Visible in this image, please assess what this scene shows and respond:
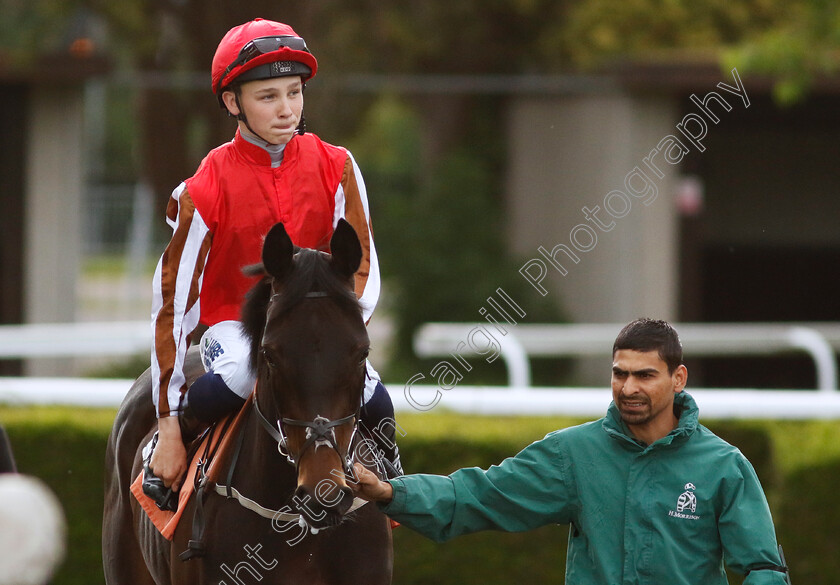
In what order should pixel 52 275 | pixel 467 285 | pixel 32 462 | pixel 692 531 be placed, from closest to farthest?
1. pixel 692 531
2. pixel 32 462
3. pixel 52 275
4. pixel 467 285

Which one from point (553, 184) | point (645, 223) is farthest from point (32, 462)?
point (553, 184)

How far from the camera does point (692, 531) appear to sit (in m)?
3.01

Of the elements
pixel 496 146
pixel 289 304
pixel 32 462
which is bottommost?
pixel 32 462

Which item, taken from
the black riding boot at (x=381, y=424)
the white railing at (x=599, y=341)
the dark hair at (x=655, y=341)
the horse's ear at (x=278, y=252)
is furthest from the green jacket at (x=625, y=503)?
the white railing at (x=599, y=341)

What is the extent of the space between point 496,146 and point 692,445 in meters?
11.7

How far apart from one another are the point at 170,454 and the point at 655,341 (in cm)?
147

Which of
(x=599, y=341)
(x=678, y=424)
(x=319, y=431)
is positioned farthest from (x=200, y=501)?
(x=599, y=341)

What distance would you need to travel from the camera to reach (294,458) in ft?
9.65

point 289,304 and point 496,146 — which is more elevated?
point 496,146

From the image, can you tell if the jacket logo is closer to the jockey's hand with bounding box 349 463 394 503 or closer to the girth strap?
the jockey's hand with bounding box 349 463 394 503

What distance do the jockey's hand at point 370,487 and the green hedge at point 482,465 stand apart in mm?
2953

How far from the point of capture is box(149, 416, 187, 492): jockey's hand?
3537mm

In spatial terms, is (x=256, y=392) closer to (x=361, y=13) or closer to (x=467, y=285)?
(x=467, y=285)

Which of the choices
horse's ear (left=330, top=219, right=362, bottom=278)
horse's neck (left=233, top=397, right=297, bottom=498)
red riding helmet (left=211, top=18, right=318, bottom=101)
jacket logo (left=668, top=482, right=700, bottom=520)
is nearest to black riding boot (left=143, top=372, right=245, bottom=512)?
horse's neck (left=233, top=397, right=297, bottom=498)
